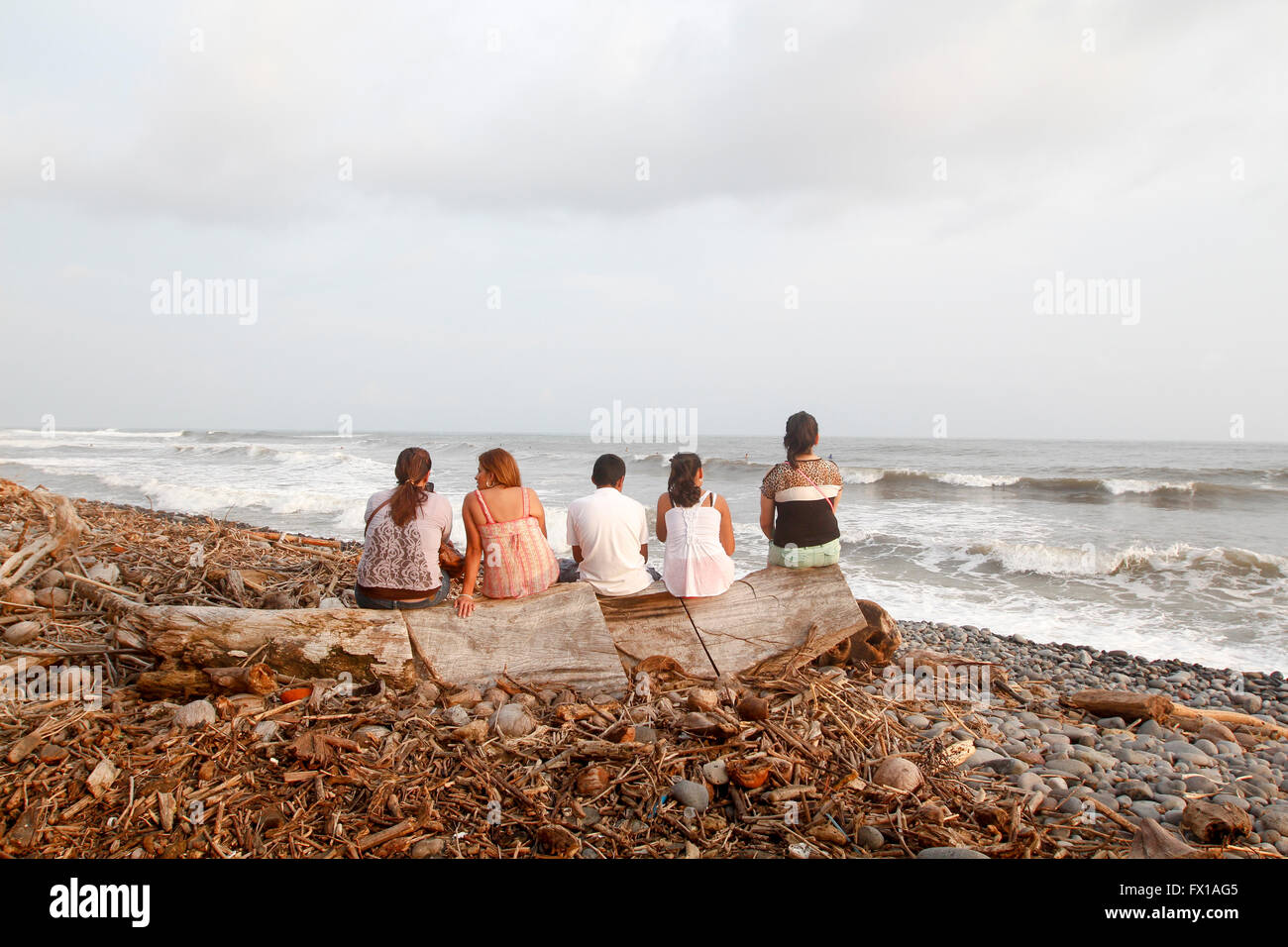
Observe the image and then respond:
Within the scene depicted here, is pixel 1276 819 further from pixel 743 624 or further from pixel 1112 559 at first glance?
pixel 1112 559

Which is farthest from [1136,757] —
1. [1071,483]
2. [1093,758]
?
[1071,483]

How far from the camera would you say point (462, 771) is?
277 centimetres

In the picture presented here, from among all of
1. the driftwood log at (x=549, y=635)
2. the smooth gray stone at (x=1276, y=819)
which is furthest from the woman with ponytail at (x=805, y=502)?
the smooth gray stone at (x=1276, y=819)

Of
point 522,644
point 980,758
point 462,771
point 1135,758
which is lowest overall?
point 1135,758

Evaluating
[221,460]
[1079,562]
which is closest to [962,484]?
[1079,562]

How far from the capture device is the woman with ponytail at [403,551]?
3.99 metres

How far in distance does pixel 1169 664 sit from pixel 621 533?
Result: 20.8 feet

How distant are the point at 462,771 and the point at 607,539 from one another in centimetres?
200

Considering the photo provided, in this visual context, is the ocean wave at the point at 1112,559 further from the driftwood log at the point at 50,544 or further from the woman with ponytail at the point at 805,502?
the driftwood log at the point at 50,544

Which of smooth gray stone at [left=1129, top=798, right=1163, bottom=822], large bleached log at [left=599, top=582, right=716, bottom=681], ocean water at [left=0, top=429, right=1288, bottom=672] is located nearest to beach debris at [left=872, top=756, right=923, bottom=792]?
smooth gray stone at [left=1129, top=798, right=1163, bottom=822]

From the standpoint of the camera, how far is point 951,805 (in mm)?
2734

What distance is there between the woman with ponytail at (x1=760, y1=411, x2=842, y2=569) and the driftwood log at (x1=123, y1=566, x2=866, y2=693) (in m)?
0.13
